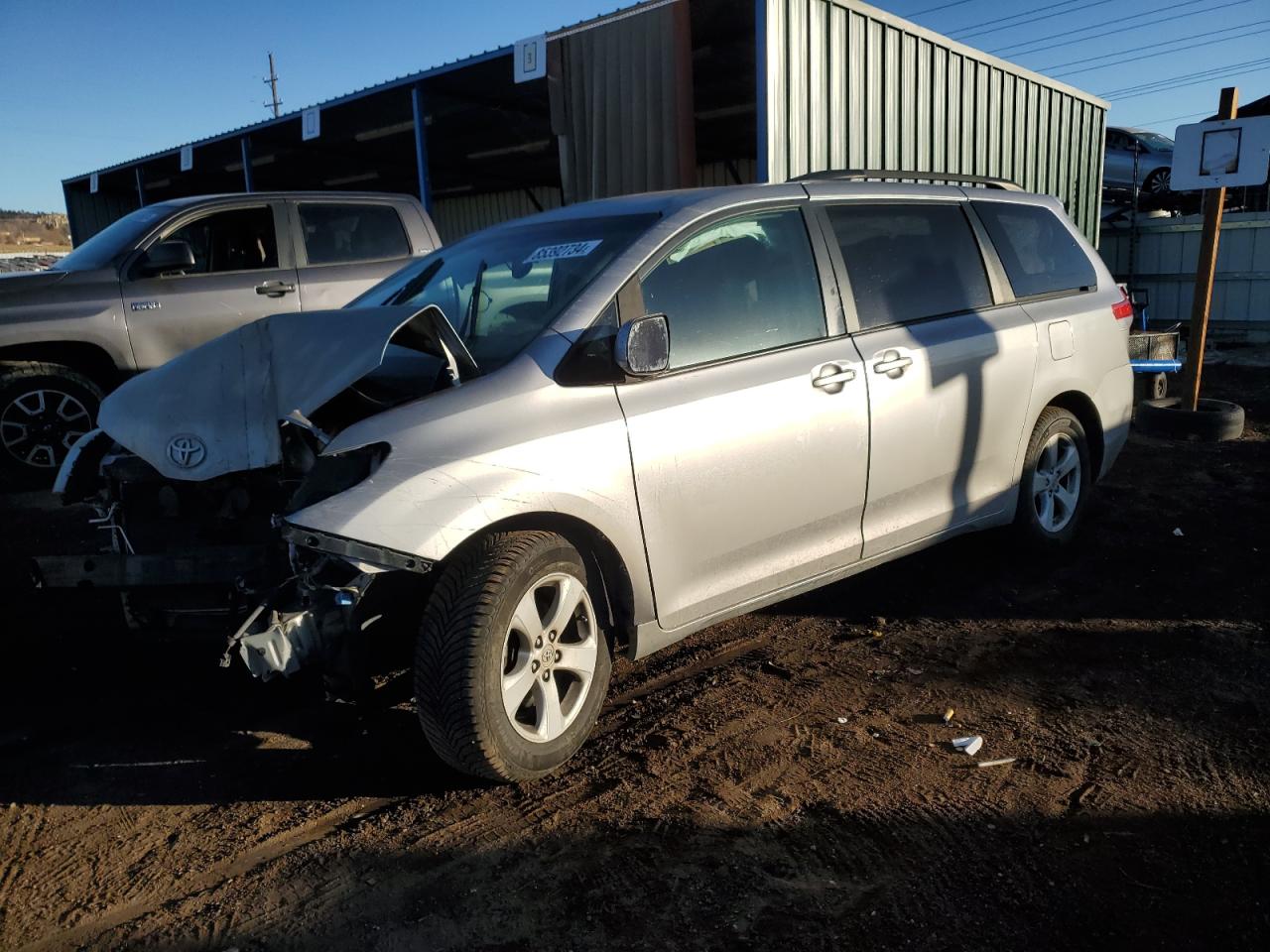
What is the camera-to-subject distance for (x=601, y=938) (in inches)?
88.7

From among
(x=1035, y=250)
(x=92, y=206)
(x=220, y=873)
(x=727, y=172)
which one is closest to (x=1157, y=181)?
(x=727, y=172)

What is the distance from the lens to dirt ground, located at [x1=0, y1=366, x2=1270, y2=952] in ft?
7.63

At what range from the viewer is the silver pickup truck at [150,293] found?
617 centimetres

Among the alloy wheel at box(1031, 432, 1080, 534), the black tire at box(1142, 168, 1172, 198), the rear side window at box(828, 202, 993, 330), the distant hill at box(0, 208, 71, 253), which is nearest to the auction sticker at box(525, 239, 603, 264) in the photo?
the rear side window at box(828, 202, 993, 330)

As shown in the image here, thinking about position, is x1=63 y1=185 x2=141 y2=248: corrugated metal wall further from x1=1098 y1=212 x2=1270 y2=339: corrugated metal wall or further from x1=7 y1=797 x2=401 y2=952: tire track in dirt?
x1=7 y1=797 x2=401 y2=952: tire track in dirt

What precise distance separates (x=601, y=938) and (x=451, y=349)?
1.80 metres

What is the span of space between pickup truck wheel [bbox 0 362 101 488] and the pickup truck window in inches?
45.5

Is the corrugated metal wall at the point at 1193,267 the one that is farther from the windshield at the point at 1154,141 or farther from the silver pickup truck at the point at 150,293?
the silver pickup truck at the point at 150,293

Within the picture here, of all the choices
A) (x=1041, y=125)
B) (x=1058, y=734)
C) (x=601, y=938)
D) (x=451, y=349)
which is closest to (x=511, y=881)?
(x=601, y=938)

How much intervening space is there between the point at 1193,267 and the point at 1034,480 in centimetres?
1247

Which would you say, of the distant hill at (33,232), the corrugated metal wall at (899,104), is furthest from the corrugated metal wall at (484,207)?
the distant hill at (33,232)

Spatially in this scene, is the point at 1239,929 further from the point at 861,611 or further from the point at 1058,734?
the point at 861,611

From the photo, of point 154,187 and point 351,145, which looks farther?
point 154,187

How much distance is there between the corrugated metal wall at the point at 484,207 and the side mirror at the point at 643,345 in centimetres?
1790
